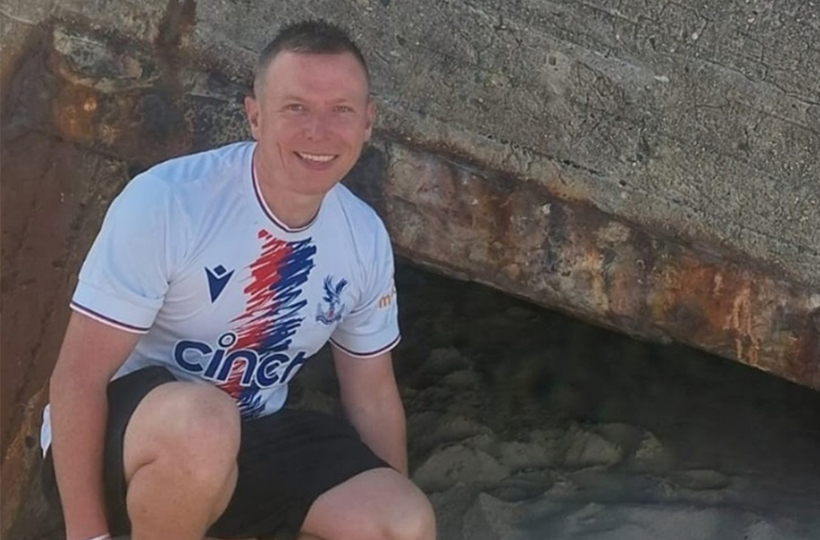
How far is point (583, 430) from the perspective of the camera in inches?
132

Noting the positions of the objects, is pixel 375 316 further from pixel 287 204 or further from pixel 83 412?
pixel 83 412

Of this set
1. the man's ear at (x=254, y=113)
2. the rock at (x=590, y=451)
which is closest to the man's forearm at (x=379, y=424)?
the man's ear at (x=254, y=113)

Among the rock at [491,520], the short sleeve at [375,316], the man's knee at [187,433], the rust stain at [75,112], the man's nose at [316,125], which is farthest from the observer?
the rock at [491,520]

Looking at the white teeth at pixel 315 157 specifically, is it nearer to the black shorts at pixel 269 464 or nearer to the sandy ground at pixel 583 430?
the black shorts at pixel 269 464

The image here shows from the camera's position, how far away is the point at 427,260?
2.88 meters

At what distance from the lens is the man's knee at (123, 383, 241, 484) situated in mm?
2172

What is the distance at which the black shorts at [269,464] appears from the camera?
2.30 meters

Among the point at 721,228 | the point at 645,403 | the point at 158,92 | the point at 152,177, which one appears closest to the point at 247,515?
the point at 152,177

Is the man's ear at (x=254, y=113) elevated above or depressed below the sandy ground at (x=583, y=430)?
above

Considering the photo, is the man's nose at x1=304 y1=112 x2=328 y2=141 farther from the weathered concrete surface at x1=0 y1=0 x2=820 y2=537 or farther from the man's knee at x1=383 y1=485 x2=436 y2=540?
the man's knee at x1=383 y1=485 x2=436 y2=540

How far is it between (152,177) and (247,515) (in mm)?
645

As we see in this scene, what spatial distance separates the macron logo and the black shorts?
0.59 ft

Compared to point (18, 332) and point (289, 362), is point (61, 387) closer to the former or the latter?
point (289, 362)

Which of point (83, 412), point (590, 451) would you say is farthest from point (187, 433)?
point (590, 451)
